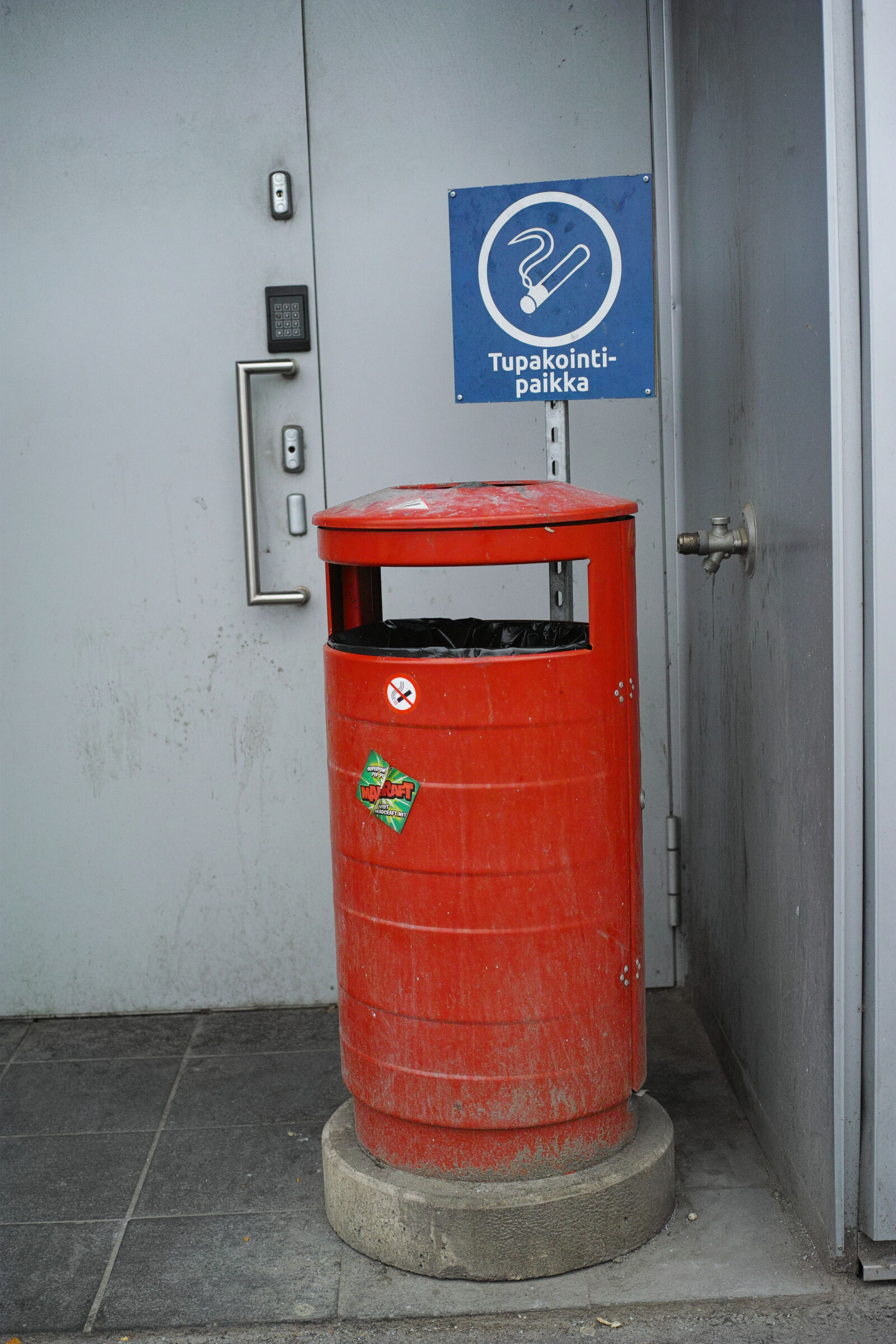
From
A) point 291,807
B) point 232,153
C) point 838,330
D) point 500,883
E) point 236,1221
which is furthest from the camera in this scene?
point 291,807

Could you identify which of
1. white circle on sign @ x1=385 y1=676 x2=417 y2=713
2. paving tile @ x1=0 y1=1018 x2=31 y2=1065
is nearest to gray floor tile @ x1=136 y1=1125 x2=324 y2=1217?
paving tile @ x1=0 y1=1018 x2=31 y2=1065

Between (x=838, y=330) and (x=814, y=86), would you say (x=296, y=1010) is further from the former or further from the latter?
(x=814, y=86)

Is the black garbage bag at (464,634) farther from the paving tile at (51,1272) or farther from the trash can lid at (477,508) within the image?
the paving tile at (51,1272)

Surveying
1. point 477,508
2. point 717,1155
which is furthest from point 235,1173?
point 477,508

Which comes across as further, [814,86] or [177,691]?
[177,691]

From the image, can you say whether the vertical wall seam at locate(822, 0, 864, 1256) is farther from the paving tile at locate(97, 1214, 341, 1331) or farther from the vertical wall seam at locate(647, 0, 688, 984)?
the vertical wall seam at locate(647, 0, 688, 984)

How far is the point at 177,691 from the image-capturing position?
127 inches

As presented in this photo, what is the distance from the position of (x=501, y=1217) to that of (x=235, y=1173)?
26.8 inches

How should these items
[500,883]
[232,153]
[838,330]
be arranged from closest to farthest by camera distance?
[838,330]
[500,883]
[232,153]

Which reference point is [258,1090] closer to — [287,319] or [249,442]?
[249,442]

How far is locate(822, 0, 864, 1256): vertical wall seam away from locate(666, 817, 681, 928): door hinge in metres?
1.21

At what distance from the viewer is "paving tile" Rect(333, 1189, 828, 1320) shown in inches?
81.4

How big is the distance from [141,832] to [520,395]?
5.14 feet

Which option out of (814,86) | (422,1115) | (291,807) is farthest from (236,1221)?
(814,86)
